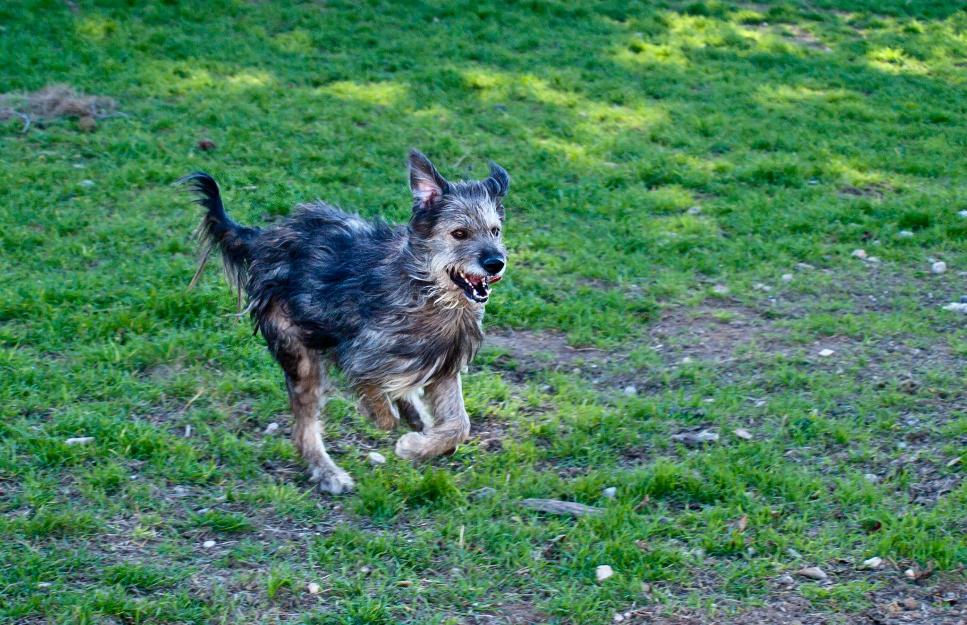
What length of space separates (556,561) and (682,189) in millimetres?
5963

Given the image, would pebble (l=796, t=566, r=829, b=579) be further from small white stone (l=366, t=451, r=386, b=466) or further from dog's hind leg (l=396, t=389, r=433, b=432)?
small white stone (l=366, t=451, r=386, b=466)

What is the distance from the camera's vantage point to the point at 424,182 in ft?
18.4

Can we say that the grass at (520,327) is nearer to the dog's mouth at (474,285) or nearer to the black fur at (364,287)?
the black fur at (364,287)

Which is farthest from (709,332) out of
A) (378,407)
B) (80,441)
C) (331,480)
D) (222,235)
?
(80,441)

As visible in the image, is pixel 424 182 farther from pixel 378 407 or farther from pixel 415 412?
pixel 415 412

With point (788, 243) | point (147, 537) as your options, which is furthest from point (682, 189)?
point (147, 537)

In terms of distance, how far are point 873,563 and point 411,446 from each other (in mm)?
2333

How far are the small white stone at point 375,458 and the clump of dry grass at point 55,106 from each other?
627cm

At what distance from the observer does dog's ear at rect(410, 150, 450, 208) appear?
219 inches

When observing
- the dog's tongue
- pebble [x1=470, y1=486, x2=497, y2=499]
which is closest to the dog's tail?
the dog's tongue

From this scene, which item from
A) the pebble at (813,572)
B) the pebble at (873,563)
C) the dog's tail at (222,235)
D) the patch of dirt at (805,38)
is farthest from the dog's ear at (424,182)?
the patch of dirt at (805,38)

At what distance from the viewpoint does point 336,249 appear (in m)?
5.97

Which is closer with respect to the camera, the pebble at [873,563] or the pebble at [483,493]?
the pebble at [873,563]

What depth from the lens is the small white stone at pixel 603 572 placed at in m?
4.85
